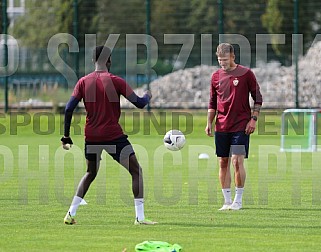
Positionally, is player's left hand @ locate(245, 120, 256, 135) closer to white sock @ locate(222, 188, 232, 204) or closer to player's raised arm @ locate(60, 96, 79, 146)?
white sock @ locate(222, 188, 232, 204)

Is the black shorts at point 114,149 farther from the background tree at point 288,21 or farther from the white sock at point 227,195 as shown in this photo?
→ the background tree at point 288,21

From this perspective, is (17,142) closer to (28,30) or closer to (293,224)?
(293,224)

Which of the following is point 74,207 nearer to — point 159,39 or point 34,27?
point 159,39

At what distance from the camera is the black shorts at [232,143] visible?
12.3 m

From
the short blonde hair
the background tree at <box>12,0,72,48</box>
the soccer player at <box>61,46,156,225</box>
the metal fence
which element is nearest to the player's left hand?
the short blonde hair

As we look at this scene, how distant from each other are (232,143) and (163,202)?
128 cm

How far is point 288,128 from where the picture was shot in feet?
Result: 88.9

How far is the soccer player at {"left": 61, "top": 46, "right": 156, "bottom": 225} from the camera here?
34.9ft

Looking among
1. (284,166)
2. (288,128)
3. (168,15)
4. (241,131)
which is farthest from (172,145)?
(168,15)

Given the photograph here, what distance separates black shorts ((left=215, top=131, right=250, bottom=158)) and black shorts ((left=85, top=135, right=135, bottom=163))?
1.93 m

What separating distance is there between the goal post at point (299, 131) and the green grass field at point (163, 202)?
0.57 metres

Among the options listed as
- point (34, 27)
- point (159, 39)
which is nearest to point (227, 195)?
point (159, 39)

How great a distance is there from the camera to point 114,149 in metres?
10.8

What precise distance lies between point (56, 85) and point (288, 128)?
780 cm
